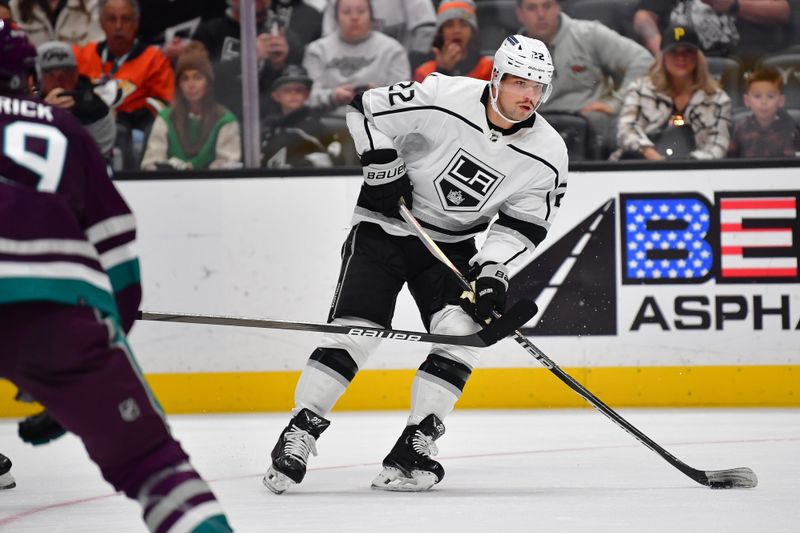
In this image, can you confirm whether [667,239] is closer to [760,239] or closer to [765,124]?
[760,239]

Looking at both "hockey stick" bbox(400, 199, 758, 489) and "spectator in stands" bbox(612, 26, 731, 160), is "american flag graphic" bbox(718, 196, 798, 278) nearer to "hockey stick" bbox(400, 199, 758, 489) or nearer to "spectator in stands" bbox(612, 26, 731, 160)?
"spectator in stands" bbox(612, 26, 731, 160)

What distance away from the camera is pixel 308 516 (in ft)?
9.39

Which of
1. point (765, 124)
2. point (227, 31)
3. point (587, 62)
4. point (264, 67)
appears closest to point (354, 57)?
point (264, 67)

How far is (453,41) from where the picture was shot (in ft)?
17.6

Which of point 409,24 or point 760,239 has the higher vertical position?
point 409,24

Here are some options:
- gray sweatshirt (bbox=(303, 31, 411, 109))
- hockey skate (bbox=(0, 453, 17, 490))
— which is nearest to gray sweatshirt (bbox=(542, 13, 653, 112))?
A: gray sweatshirt (bbox=(303, 31, 411, 109))

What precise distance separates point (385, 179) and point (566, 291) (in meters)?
1.85

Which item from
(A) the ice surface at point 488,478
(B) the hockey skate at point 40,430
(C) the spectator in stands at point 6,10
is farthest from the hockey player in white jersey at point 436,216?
(C) the spectator in stands at point 6,10


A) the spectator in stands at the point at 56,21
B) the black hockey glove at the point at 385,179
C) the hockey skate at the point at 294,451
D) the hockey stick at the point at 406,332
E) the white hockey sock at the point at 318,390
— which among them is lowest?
the hockey skate at the point at 294,451

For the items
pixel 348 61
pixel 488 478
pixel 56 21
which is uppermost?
pixel 56 21

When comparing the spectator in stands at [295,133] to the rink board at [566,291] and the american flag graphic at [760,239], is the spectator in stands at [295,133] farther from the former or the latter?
the american flag graphic at [760,239]

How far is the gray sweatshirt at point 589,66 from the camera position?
5.27 metres

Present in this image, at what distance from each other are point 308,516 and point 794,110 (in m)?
3.15

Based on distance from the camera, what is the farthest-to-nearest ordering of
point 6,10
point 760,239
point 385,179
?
point 6,10 → point 760,239 → point 385,179
